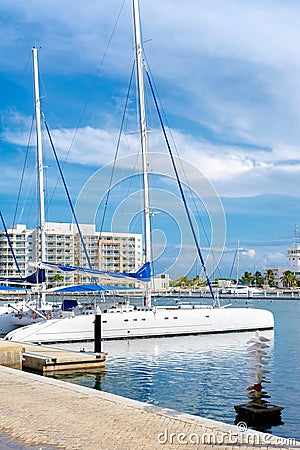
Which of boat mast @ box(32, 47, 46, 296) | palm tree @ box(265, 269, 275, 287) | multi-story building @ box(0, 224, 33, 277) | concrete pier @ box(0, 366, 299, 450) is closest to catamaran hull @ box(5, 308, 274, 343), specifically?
boat mast @ box(32, 47, 46, 296)

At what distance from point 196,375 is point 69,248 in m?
129

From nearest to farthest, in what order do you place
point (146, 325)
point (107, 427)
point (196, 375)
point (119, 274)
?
point (107, 427) < point (196, 375) < point (146, 325) < point (119, 274)

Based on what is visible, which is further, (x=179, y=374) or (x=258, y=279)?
(x=258, y=279)

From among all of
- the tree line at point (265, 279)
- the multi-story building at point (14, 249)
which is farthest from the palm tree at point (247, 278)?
the multi-story building at point (14, 249)

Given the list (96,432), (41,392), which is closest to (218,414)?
(41,392)

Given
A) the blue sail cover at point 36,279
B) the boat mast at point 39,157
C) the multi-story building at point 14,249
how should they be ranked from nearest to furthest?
the blue sail cover at point 36,279 < the boat mast at point 39,157 < the multi-story building at point 14,249

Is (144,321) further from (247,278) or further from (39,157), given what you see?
(247,278)

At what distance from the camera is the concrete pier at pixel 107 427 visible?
9102 mm

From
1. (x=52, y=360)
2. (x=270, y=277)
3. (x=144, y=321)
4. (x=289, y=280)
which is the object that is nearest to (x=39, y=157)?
(x=144, y=321)

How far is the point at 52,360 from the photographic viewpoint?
72.3 feet

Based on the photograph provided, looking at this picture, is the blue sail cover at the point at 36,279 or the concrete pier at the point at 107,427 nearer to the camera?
the concrete pier at the point at 107,427

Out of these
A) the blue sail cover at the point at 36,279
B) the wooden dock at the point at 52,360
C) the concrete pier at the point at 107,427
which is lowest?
→ the wooden dock at the point at 52,360

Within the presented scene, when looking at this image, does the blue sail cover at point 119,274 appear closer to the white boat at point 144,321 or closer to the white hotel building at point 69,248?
the white boat at point 144,321

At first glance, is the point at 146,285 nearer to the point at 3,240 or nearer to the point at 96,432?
the point at 96,432
